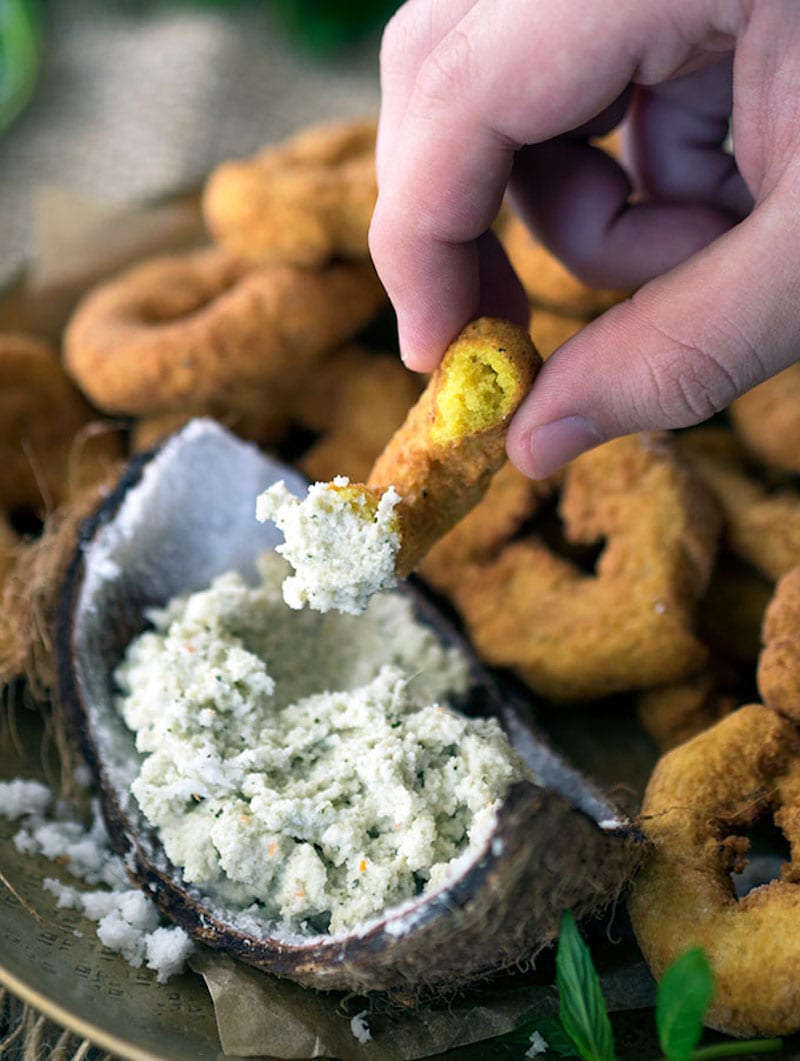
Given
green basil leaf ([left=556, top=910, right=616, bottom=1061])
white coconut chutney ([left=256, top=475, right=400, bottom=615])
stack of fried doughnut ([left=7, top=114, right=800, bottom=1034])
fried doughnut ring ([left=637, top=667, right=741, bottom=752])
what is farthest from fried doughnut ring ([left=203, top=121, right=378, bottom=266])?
green basil leaf ([left=556, top=910, right=616, bottom=1061])

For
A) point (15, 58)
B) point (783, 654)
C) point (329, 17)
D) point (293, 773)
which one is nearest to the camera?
point (293, 773)

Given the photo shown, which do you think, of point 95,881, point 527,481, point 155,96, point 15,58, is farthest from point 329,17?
point 95,881

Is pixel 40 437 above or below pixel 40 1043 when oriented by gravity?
above

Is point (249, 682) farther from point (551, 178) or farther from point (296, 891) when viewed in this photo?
point (551, 178)

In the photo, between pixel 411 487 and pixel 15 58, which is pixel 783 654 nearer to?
pixel 411 487

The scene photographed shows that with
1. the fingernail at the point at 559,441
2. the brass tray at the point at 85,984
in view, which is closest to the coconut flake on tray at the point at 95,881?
the brass tray at the point at 85,984

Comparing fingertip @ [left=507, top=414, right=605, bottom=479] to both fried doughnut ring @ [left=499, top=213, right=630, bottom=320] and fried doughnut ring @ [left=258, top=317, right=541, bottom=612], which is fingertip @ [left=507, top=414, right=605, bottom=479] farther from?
fried doughnut ring @ [left=499, top=213, right=630, bottom=320]
